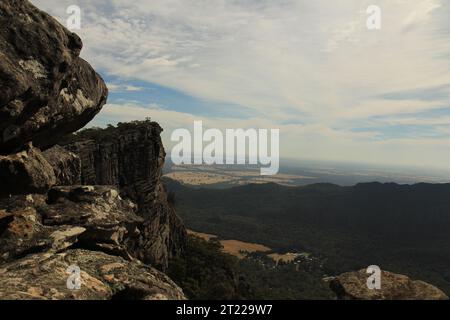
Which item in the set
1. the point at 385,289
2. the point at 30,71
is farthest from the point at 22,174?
the point at 385,289

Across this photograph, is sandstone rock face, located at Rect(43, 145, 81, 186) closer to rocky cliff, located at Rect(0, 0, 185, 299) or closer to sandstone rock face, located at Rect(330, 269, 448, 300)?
rocky cliff, located at Rect(0, 0, 185, 299)

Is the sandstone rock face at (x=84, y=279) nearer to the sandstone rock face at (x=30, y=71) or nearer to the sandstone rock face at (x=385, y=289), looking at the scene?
the sandstone rock face at (x=30, y=71)

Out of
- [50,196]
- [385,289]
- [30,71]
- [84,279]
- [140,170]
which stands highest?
[30,71]

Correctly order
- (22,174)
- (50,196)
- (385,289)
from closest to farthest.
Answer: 1. (385,289)
2. (22,174)
3. (50,196)
